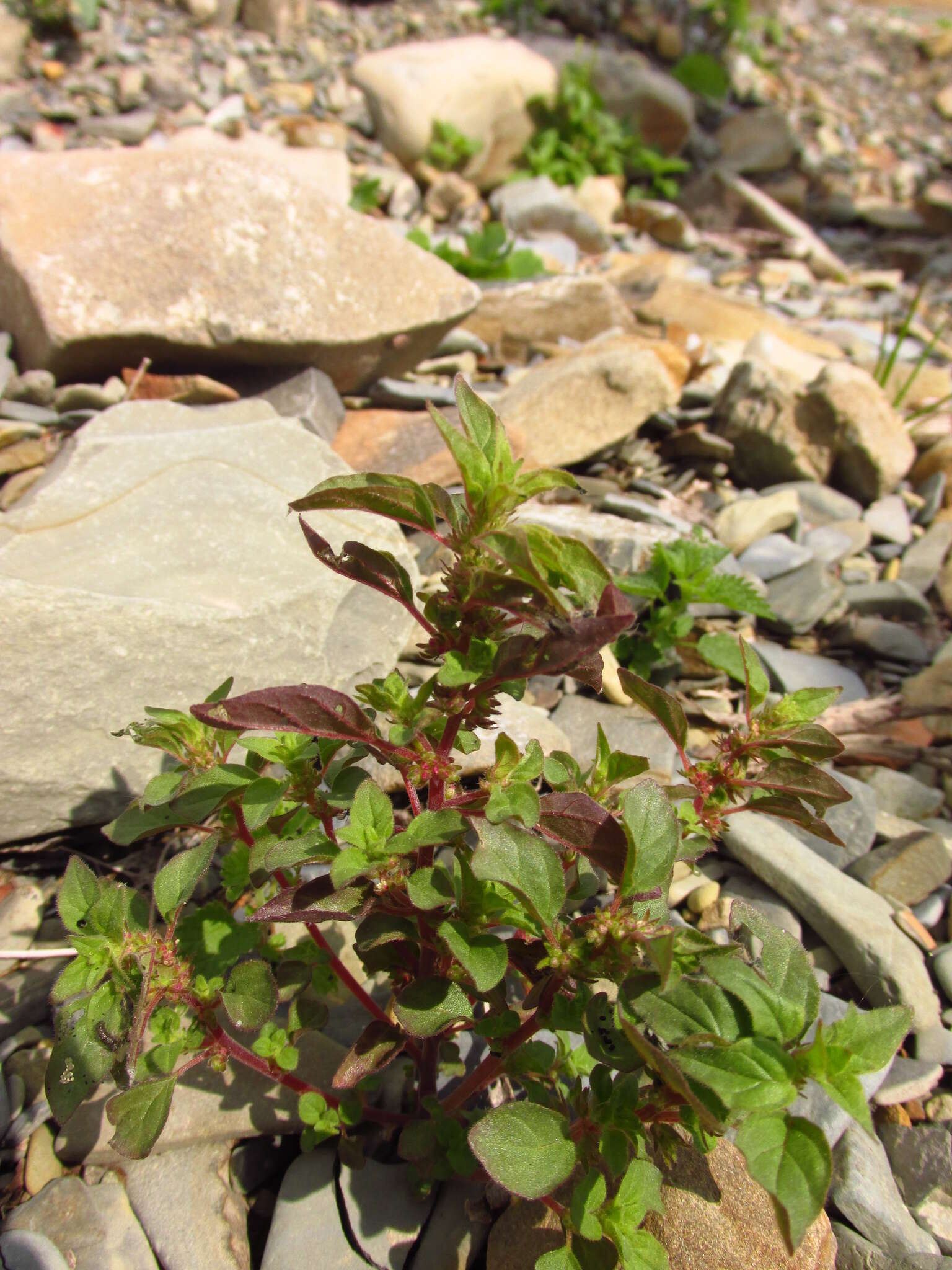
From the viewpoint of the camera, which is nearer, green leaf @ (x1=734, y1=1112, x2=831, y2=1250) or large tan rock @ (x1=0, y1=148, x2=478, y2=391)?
green leaf @ (x1=734, y1=1112, x2=831, y2=1250)

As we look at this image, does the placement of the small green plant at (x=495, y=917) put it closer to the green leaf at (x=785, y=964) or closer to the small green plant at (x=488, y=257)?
the green leaf at (x=785, y=964)

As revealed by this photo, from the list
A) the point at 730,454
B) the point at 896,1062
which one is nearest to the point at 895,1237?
the point at 896,1062

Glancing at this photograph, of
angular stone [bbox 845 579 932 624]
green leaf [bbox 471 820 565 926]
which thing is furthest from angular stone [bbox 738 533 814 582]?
green leaf [bbox 471 820 565 926]

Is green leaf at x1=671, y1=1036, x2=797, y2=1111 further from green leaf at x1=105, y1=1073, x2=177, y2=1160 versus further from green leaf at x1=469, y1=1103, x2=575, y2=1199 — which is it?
green leaf at x1=105, y1=1073, x2=177, y2=1160

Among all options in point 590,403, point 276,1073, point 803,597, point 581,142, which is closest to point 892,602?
point 803,597

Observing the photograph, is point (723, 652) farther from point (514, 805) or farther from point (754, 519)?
point (514, 805)
